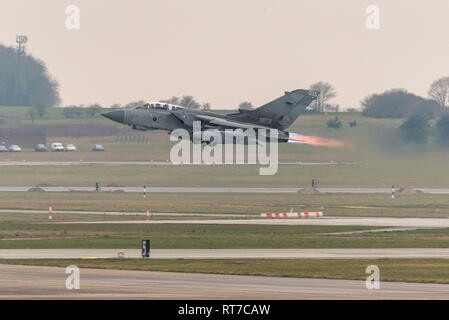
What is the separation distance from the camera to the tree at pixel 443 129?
85938 mm

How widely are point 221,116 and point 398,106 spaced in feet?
141

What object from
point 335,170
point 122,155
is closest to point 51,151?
point 122,155

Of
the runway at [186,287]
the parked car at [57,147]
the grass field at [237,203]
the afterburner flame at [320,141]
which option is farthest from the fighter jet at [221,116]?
the parked car at [57,147]

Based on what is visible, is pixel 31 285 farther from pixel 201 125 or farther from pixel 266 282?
pixel 201 125

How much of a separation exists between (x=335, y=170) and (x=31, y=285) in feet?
291

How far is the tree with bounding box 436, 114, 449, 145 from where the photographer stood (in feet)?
282

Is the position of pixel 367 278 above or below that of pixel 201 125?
below

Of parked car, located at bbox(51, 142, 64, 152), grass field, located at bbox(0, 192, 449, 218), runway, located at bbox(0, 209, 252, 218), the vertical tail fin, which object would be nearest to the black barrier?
the vertical tail fin

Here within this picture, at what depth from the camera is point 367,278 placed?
37281 millimetres

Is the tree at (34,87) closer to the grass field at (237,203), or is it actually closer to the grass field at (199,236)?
the grass field at (237,203)

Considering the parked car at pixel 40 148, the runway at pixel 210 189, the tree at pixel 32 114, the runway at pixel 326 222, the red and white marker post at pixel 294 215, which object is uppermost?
the tree at pixel 32 114

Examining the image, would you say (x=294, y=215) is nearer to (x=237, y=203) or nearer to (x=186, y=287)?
(x=237, y=203)

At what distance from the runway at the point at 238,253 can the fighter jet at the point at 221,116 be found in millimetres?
12257

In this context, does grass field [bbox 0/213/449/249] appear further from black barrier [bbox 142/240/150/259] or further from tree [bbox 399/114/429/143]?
tree [bbox 399/114/429/143]
